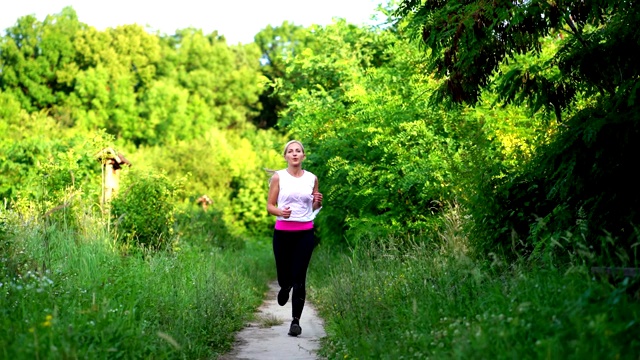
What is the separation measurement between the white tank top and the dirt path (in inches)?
56.7

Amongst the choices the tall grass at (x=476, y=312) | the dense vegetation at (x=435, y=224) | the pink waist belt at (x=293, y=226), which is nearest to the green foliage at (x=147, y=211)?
the dense vegetation at (x=435, y=224)

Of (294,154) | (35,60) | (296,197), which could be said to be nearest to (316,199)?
(296,197)

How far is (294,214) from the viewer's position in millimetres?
9734

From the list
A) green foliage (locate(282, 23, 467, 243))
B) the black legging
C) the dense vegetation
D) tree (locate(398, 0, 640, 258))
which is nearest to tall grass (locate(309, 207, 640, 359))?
the dense vegetation

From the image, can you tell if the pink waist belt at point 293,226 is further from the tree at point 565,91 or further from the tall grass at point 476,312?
the tree at point 565,91

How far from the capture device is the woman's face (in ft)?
32.0

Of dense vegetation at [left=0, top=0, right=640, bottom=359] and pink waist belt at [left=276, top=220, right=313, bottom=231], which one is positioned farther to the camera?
pink waist belt at [left=276, top=220, right=313, bottom=231]

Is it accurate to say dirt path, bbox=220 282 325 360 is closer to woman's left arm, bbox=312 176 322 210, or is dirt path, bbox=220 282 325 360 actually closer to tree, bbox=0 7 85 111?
woman's left arm, bbox=312 176 322 210

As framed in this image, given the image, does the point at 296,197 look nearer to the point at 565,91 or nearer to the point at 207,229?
the point at 565,91

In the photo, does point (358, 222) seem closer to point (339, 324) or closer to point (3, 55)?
point (339, 324)

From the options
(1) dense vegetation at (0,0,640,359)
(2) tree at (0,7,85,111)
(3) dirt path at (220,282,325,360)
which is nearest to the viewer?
(1) dense vegetation at (0,0,640,359)

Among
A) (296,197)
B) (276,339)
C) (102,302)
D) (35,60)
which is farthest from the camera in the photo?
(35,60)

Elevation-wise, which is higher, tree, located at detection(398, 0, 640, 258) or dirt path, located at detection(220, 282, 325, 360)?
tree, located at detection(398, 0, 640, 258)

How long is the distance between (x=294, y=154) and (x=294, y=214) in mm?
699
